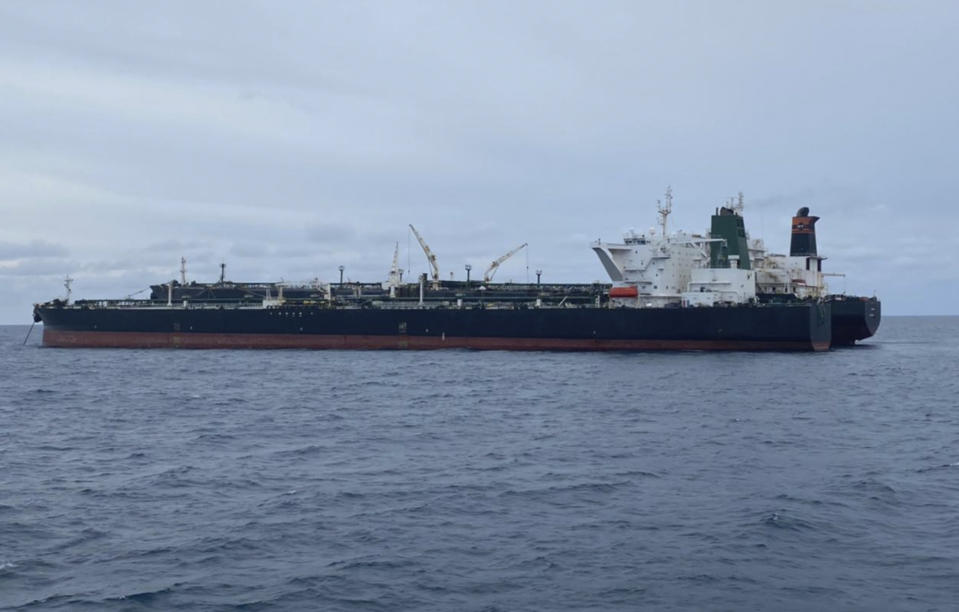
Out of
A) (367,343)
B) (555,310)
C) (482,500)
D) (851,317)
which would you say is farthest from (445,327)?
(482,500)

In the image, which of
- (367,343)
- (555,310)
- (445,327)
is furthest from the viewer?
(367,343)

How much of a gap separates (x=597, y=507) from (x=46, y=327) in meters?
82.2

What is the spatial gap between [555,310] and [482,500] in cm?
5129

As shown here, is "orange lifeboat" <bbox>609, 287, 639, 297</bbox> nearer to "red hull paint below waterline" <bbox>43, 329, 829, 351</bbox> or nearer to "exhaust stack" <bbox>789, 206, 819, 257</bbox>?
"red hull paint below waterline" <bbox>43, 329, 829, 351</bbox>

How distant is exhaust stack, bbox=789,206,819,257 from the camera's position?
277 ft

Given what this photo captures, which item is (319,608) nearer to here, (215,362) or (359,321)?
(215,362)

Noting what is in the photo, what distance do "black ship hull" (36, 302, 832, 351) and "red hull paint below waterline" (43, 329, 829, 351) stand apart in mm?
88

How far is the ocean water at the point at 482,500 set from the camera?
50.1ft

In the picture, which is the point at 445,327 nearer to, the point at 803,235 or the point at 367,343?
the point at 367,343

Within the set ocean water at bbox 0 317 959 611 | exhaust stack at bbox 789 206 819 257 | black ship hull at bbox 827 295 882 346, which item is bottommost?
ocean water at bbox 0 317 959 611

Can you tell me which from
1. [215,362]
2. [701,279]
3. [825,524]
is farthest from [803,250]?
[825,524]

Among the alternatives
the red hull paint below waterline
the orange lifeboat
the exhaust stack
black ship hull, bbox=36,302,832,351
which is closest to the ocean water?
black ship hull, bbox=36,302,832,351

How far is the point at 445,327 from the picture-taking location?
247ft

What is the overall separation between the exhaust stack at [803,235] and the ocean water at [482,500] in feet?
145
